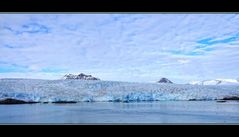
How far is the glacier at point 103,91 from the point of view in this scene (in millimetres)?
2977

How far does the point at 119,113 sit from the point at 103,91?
0.52ft

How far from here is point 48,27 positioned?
298 centimetres

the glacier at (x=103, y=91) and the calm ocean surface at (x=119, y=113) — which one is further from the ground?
the glacier at (x=103, y=91)

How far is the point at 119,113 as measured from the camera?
298 centimetres

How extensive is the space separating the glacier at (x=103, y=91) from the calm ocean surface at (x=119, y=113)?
0.13 ft
